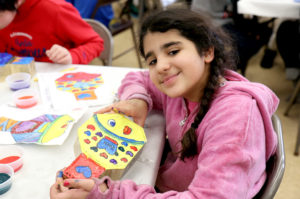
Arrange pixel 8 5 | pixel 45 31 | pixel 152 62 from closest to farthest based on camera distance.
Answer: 1. pixel 152 62
2. pixel 8 5
3. pixel 45 31

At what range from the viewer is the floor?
1.63 meters

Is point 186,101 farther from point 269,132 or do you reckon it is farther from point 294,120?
point 294,120

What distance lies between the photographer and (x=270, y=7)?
6.73ft

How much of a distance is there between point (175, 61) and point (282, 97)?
201cm

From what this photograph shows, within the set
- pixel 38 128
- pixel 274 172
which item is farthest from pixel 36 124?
pixel 274 172

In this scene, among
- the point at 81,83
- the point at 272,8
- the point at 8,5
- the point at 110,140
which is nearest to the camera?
the point at 110,140

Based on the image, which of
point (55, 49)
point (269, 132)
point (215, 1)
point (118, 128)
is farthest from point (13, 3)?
point (215, 1)

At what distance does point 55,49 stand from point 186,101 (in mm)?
716

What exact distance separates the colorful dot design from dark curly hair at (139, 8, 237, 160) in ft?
0.45

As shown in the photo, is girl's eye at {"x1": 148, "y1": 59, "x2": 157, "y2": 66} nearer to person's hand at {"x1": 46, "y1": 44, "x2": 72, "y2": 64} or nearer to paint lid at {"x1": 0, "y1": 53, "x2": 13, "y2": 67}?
person's hand at {"x1": 46, "y1": 44, "x2": 72, "y2": 64}

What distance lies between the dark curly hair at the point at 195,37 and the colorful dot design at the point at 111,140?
14 cm

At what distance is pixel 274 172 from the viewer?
66 centimetres

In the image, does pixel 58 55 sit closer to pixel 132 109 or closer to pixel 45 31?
pixel 45 31

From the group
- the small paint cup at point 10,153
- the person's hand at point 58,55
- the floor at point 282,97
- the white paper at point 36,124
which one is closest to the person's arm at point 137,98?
the white paper at point 36,124
